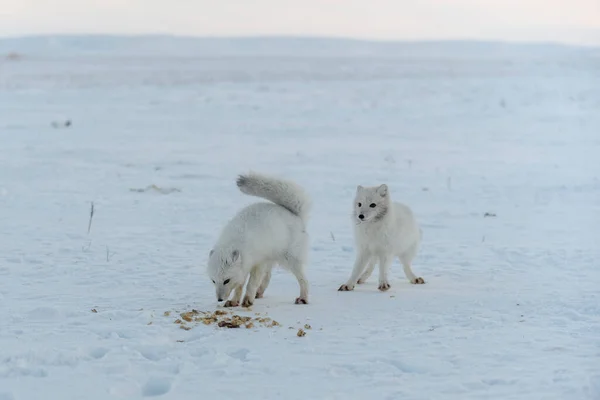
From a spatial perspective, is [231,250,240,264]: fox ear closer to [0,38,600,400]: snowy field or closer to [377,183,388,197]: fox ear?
[0,38,600,400]: snowy field

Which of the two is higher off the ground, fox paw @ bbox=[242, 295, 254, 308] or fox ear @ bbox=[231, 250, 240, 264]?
fox ear @ bbox=[231, 250, 240, 264]

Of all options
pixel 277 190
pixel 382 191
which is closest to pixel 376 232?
pixel 382 191

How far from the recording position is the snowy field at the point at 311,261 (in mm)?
4930

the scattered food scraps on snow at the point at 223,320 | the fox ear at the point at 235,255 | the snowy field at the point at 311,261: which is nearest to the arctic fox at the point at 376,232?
the snowy field at the point at 311,261

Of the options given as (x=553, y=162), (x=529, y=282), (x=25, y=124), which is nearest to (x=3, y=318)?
(x=529, y=282)

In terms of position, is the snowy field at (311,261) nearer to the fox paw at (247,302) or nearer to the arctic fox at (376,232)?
the fox paw at (247,302)

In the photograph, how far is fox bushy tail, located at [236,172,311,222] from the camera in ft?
22.7

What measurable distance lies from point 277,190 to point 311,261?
2050 mm

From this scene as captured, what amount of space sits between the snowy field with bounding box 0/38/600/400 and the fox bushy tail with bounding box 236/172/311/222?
81 centimetres

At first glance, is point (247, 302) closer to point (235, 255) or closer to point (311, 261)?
point (235, 255)

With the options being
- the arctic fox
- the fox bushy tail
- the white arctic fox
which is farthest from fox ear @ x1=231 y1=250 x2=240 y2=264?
the arctic fox

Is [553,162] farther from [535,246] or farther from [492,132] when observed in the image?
[535,246]

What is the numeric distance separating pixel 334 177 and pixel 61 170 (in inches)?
188

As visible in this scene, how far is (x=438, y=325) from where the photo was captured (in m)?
6.05
